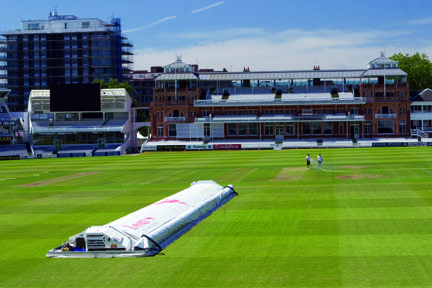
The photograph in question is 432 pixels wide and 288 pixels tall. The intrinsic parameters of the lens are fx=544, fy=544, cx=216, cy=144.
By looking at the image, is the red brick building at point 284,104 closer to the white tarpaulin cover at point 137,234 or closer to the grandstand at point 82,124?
the grandstand at point 82,124

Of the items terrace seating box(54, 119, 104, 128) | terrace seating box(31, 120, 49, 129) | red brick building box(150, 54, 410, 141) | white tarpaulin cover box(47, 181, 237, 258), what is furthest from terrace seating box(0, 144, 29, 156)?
white tarpaulin cover box(47, 181, 237, 258)

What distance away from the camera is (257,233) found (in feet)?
72.9

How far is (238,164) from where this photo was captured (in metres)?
57.1

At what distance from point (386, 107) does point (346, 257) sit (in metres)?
83.0

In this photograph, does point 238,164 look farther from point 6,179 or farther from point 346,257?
point 346,257

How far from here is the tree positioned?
115m

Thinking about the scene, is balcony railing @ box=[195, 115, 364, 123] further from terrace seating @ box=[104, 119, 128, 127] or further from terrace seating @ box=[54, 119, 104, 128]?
terrace seating @ box=[54, 119, 104, 128]

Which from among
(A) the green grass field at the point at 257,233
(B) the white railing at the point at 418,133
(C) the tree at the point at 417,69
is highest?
(C) the tree at the point at 417,69

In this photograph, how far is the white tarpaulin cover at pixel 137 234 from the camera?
19.6 m

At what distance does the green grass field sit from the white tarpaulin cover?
0.51m

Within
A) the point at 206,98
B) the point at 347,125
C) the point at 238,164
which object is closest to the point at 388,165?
the point at 238,164

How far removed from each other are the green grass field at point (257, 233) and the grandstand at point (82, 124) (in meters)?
51.1

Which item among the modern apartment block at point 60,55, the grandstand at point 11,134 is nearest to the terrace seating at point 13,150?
the grandstand at point 11,134

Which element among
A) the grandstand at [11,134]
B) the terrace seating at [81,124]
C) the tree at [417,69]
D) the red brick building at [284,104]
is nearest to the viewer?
the grandstand at [11,134]
